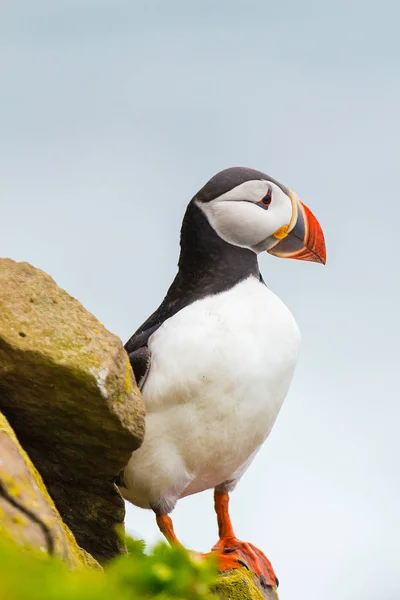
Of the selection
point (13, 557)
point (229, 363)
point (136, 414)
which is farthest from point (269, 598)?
point (13, 557)

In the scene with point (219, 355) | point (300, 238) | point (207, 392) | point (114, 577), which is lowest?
point (114, 577)

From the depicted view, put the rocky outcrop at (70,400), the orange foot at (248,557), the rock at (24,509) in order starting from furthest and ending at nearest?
the orange foot at (248,557)
the rocky outcrop at (70,400)
the rock at (24,509)

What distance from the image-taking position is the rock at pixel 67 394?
16.8ft

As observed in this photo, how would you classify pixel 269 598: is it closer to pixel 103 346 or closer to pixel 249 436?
pixel 249 436

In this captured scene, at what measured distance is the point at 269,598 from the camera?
704cm

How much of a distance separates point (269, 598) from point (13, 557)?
5.20 metres

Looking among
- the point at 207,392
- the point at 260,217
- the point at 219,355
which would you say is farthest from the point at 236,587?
the point at 260,217

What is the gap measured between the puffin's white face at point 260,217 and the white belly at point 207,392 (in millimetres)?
550

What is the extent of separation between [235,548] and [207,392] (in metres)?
1.52

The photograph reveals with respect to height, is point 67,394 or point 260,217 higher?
point 260,217

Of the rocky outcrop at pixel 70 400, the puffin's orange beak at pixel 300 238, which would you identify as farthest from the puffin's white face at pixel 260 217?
the rocky outcrop at pixel 70 400

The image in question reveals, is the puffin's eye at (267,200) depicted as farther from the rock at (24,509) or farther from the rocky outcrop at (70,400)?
the rock at (24,509)

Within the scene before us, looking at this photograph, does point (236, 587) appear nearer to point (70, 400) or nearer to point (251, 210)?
point (70, 400)

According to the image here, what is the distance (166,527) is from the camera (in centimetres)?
656
